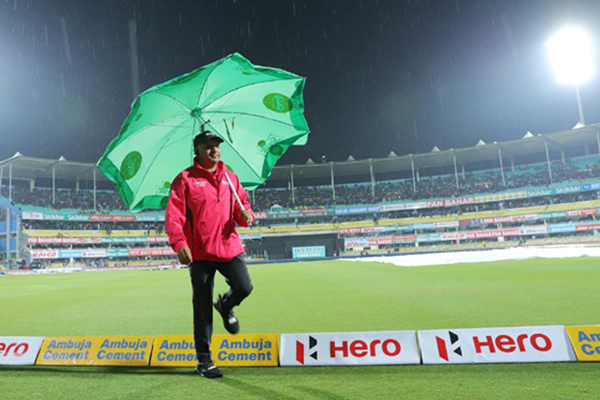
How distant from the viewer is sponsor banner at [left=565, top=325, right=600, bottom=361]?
10.3ft

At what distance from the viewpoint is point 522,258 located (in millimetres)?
20984

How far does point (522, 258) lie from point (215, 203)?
71.2 ft

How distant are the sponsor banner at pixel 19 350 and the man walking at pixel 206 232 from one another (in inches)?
69.0

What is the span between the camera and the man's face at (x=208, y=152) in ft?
12.2

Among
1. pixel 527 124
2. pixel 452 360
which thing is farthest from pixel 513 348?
pixel 527 124

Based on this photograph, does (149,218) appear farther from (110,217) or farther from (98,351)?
(98,351)

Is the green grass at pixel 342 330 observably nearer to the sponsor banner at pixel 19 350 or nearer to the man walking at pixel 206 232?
the sponsor banner at pixel 19 350

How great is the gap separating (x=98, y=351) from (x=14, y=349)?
2.95ft

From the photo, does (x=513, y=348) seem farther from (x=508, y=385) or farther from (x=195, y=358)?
(x=195, y=358)

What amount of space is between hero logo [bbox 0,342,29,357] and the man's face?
2580 mm

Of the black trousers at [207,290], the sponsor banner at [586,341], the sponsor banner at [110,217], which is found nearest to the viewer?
the sponsor banner at [586,341]

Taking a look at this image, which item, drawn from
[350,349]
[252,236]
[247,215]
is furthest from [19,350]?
[252,236]

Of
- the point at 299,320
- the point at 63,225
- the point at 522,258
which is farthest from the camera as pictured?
the point at 63,225

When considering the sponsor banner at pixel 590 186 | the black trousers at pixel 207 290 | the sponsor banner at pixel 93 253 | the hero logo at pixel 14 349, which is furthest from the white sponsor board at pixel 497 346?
the sponsor banner at pixel 590 186
